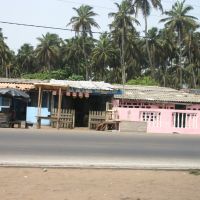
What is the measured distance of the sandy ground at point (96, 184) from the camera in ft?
25.1

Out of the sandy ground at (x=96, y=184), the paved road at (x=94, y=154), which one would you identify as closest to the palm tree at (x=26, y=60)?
the paved road at (x=94, y=154)

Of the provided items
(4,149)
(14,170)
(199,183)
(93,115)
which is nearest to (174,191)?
(199,183)

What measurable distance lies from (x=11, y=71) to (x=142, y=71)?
64.8ft

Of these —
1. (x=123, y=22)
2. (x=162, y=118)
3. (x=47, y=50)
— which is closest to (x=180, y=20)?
(x=123, y=22)

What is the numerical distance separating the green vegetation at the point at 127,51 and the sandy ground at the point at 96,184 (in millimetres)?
43264

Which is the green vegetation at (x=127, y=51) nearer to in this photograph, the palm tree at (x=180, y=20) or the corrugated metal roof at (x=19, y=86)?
the palm tree at (x=180, y=20)

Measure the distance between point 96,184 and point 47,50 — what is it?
197 ft

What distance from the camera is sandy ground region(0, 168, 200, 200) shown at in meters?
7.64

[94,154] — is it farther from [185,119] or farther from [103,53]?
[103,53]

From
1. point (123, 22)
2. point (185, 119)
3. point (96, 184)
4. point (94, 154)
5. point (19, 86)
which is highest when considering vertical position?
point (123, 22)

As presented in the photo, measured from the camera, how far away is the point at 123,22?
2270 inches

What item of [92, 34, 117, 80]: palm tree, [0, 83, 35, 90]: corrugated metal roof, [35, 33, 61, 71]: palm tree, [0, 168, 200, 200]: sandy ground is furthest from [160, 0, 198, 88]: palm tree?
[0, 168, 200, 200]: sandy ground

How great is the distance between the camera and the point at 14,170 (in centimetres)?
981

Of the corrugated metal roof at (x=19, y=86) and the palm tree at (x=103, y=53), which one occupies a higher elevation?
the palm tree at (x=103, y=53)
